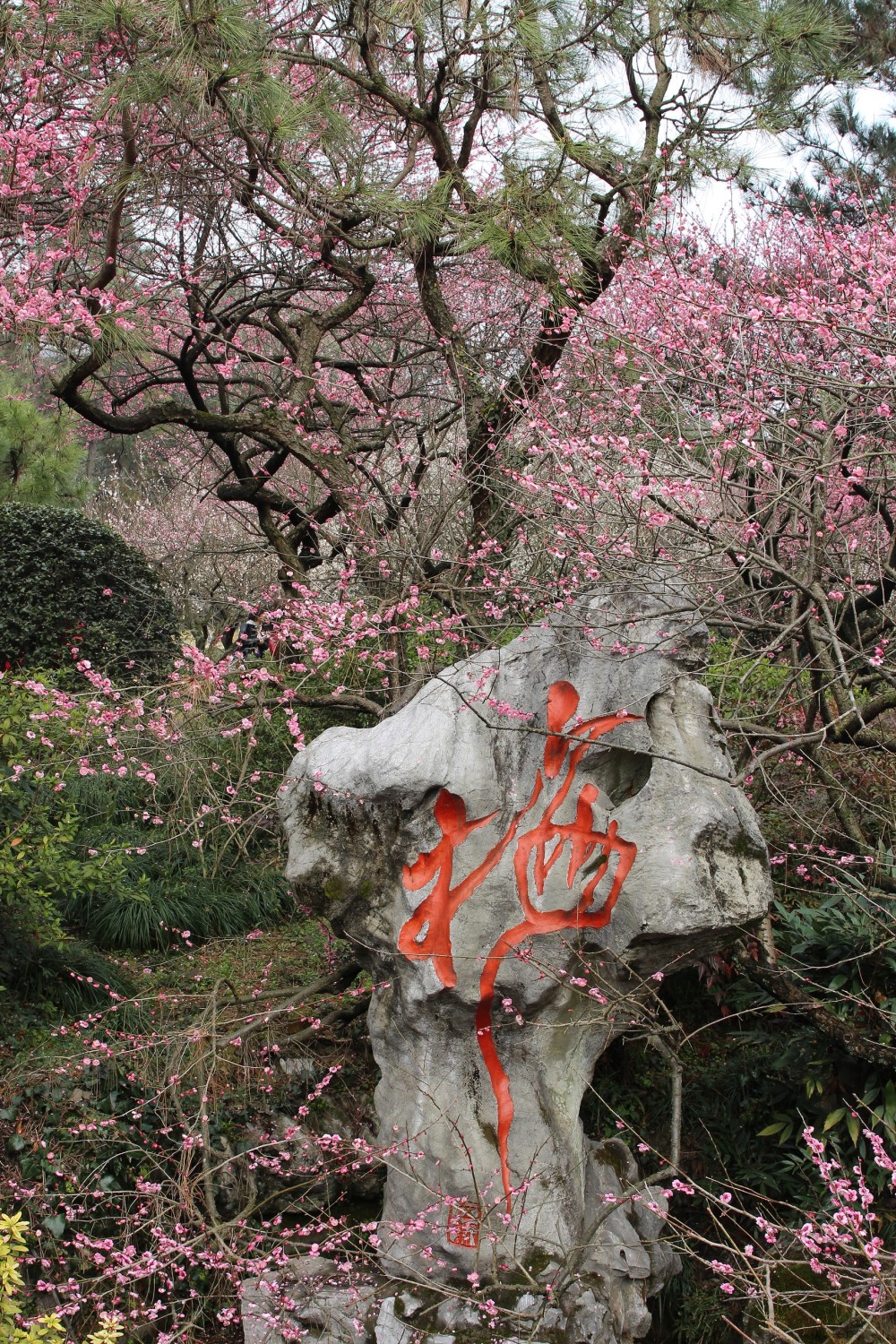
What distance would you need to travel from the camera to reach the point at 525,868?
3.66 metres

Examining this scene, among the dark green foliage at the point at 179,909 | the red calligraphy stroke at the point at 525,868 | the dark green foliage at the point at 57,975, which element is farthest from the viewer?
the dark green foliage at the point at 179,909

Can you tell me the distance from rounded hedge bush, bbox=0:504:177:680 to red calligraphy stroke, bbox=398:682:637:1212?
350cm

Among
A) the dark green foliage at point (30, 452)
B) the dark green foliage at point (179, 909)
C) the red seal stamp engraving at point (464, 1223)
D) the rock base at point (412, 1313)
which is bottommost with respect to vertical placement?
the rock base at point (412, 1313)

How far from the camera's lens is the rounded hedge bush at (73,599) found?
6.90 metres

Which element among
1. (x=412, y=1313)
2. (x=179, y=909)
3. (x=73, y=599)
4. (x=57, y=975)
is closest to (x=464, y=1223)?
(x=412, y=1313)

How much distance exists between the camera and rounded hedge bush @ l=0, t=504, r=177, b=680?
6898 mm

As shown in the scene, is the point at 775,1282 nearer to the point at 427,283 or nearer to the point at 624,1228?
the point at 624,1228

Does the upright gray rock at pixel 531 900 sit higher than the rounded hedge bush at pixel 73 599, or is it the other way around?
the rounded hedge bush at pixel 73 599

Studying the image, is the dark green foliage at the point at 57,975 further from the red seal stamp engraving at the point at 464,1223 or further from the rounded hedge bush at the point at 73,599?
the rounded hedge bush at the point at 73,599

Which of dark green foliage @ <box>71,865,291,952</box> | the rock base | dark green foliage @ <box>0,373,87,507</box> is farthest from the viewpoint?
dark green foliage @ <box>0,373,87,507</box>

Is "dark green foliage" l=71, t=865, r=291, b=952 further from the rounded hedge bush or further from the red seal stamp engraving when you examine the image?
the red seal stamp engraving

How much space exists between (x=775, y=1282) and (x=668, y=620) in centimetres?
226

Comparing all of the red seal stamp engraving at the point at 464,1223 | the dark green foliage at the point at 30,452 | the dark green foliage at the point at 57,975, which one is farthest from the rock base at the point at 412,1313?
the dark green foliage at the point at 30,452

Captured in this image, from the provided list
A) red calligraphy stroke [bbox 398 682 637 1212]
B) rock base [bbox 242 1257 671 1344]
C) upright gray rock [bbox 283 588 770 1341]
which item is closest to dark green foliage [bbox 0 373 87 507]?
upright gray rock [bbox 283 588 770 1341]
